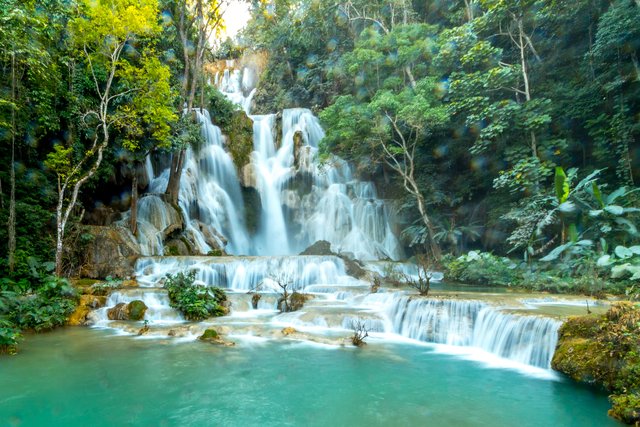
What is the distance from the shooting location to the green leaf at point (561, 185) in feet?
38.2

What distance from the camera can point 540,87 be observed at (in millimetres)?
15445

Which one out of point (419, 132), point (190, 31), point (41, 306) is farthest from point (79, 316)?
point (190, 31)

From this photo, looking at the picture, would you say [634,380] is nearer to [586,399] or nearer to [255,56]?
[586,399]

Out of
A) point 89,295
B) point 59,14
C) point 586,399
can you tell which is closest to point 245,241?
point 89,295

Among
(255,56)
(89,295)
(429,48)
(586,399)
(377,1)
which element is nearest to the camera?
(586,399)

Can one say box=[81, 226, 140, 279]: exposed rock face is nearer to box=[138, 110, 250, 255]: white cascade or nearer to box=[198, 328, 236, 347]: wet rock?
box=[138, 110, 250, 255]: white cascade

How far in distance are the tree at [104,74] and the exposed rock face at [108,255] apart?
139 cm

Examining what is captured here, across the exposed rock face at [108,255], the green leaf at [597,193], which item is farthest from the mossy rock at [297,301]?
the green leaf at [597,193]

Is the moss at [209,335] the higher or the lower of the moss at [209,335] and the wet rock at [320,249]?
the lower

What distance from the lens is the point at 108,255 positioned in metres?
13.4

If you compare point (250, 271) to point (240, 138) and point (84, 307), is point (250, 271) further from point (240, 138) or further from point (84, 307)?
point (240, 138)

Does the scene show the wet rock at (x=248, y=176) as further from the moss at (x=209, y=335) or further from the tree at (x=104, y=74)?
the moss at (x=209, y=335)

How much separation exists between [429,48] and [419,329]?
14311 mm

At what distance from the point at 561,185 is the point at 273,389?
1074cm
